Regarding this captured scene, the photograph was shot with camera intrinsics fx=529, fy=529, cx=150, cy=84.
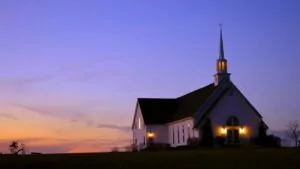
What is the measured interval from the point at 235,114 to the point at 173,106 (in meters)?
14.5

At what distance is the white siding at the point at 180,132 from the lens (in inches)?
2559

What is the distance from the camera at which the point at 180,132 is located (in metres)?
68.7

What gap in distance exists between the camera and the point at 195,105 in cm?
6631

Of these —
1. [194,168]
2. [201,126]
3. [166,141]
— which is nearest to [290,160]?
[194,168]

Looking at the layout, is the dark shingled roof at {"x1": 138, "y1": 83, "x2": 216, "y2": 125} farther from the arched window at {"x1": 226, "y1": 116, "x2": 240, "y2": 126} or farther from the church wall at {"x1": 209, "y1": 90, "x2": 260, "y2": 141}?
the arched window at {"x1": 226, "y1": 116, "x2": 240, "y2": 126}

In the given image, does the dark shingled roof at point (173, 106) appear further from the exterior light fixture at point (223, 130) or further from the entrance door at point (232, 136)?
the entrance door at point (232, 136)

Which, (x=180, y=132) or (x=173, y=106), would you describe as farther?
(x=173, y=106)

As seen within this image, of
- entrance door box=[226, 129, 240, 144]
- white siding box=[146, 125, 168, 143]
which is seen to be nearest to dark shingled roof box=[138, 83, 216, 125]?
white siding box=[146, 125, 168, 143]

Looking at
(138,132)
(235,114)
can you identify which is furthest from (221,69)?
(138,132)

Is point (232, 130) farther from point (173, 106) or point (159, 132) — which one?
point (173, 106)

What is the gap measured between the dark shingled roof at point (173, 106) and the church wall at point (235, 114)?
6.88 feet

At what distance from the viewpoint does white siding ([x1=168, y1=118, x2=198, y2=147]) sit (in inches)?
2559

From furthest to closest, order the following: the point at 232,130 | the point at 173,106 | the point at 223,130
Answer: the point at 173,106
the point at 232,130
the point at 223,130

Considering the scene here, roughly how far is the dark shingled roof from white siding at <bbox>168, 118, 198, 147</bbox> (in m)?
0.78
